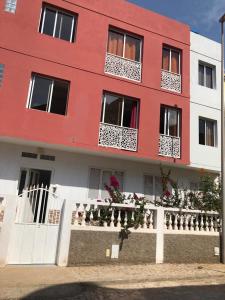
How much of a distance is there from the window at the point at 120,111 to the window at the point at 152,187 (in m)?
2.72

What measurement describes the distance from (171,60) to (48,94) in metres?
6.78

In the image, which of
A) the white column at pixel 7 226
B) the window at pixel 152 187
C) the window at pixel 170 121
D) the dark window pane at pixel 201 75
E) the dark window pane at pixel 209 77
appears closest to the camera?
the white column at pixel 7 226

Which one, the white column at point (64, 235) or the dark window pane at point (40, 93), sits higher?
the dark window pane at point (40, 93)

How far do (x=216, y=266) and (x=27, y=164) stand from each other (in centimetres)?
768

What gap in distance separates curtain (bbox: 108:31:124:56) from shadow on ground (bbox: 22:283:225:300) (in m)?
10.1

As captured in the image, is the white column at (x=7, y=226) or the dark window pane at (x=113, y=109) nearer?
the white column at (x=7, y=226)

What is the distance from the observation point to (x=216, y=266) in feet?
32.9

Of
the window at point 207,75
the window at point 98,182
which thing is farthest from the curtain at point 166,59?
the window at point 98,182

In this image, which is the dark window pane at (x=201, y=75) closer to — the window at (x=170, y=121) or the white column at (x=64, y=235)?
the window at (x=170, y=121)

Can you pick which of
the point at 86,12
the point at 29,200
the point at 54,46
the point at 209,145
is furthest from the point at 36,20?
the point at 209,145

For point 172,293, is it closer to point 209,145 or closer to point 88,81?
point 88,81

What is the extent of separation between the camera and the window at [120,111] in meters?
13.2

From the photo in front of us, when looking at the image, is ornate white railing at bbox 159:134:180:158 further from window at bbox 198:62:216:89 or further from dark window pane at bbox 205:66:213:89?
dark window pane at bbox 205:66:213:89

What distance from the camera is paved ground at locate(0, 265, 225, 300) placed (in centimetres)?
632
